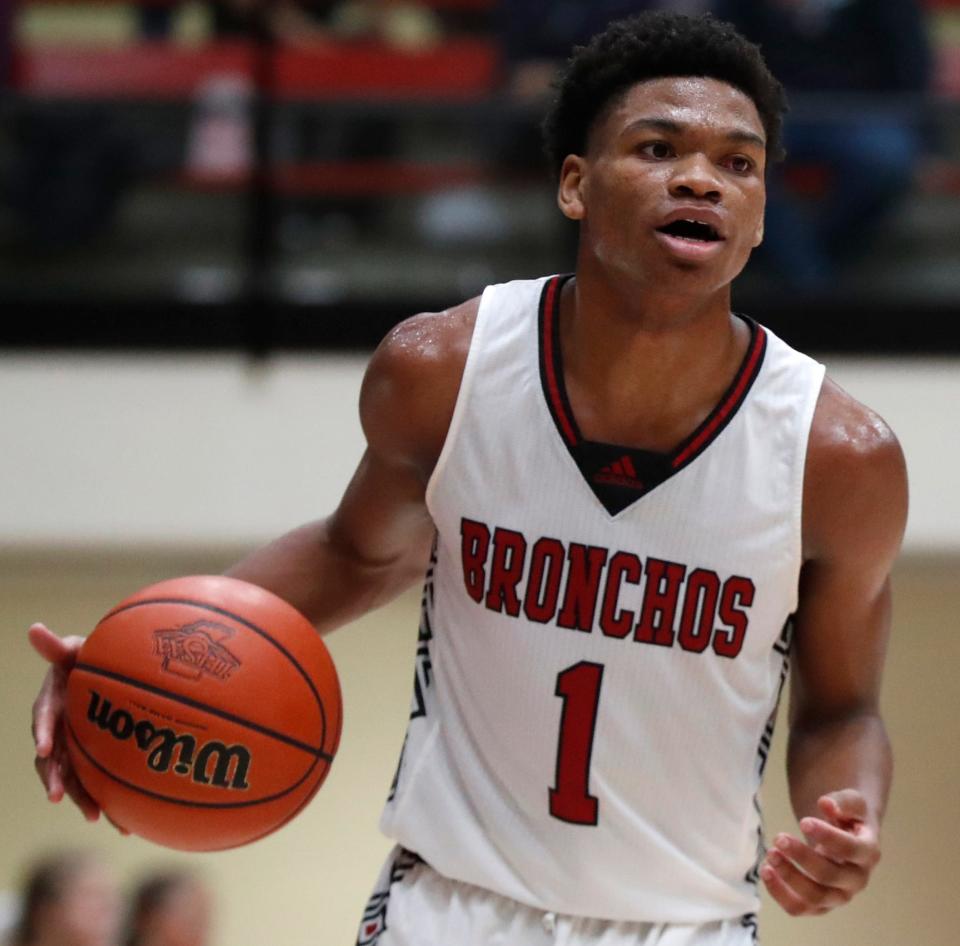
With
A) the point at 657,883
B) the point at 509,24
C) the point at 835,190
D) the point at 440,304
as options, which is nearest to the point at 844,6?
the point at 835,190

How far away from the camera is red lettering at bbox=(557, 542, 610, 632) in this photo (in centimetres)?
232

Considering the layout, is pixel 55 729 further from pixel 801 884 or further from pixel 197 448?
pixel 197 448

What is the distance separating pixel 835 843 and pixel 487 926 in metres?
0.55

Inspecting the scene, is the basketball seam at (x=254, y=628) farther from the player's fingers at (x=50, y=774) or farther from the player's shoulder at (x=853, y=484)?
the player's shoulder at (x=853, y=484)

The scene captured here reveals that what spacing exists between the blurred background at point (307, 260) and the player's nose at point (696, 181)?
3.38 metres

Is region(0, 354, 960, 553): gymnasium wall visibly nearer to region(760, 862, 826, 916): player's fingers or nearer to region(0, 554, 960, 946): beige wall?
region(0, 554, 960, 946): beige wall

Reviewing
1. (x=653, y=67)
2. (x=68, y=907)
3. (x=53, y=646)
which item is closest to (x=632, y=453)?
(x=653, y=67)

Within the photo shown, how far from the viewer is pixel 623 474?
2314 millimetres

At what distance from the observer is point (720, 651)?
91.4 inches

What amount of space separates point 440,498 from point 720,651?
44 centimetres

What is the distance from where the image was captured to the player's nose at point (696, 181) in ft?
7.11

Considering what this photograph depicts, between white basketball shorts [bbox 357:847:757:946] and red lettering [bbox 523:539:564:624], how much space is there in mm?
399

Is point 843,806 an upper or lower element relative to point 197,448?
upper

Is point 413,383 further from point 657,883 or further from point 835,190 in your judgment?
point 835,190
